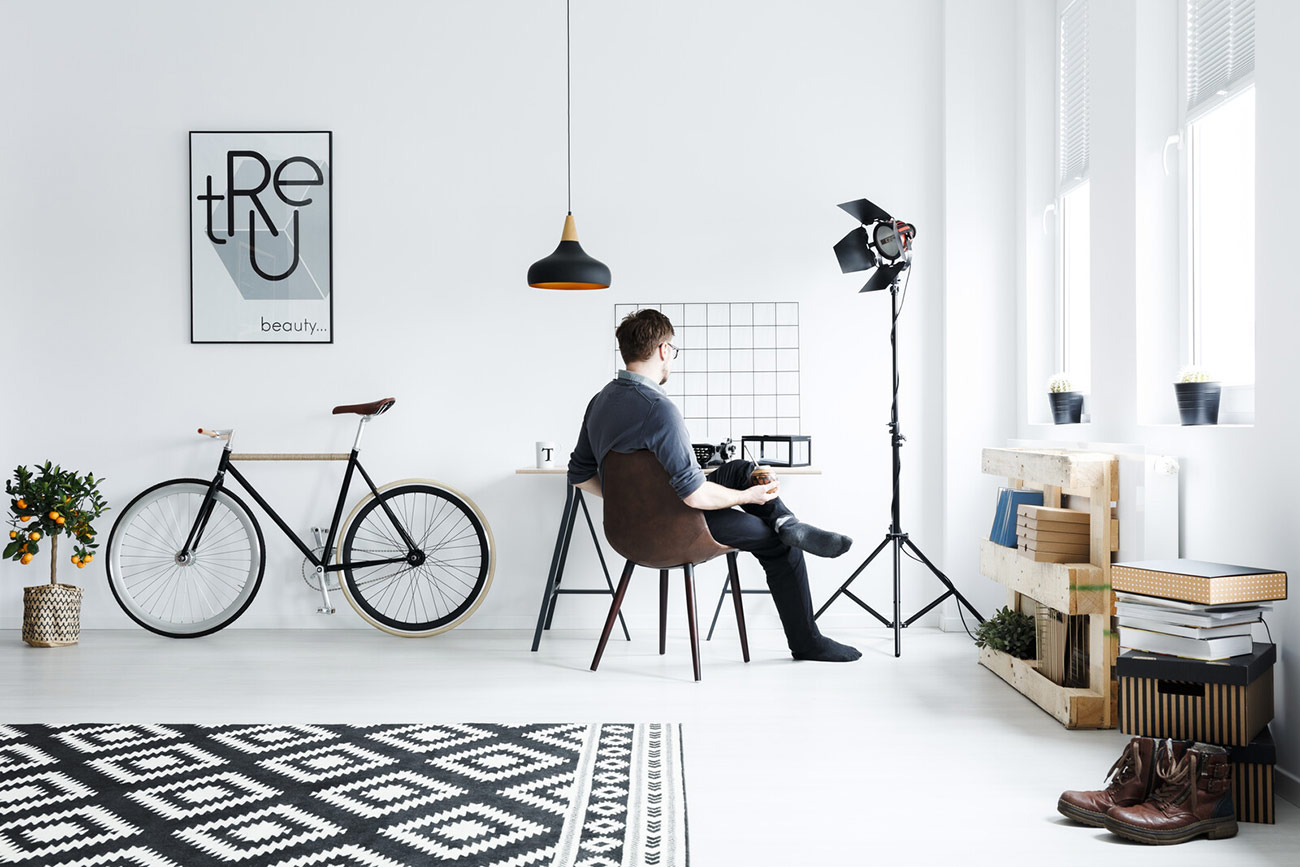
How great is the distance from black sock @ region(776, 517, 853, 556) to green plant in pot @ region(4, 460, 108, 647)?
2.81 m

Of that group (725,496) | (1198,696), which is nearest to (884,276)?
(725,496)

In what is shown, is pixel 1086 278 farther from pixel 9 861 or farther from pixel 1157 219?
pixel 9 861

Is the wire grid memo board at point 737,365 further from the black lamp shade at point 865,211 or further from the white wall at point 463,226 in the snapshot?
the black lamp shade at point 865,211

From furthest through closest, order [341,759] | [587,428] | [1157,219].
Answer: [587,428], [1157,219], [341,759]

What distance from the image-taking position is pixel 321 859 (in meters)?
1.89

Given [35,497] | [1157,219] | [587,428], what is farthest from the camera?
[35,497]

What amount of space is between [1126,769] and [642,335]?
1887mm

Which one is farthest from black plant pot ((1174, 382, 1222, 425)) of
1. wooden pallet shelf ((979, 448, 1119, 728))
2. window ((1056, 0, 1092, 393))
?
window ((1056, 0, 1092, 393))

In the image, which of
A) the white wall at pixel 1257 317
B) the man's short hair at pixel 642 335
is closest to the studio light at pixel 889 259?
the white wall at pixel 1257 317

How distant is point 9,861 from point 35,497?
2.45 m

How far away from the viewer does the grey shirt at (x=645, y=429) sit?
3201 millimetres

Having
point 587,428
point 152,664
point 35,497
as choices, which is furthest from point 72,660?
point 587,428

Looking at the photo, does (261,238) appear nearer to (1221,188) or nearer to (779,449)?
(779,449)

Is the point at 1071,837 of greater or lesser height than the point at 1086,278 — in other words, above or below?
below
